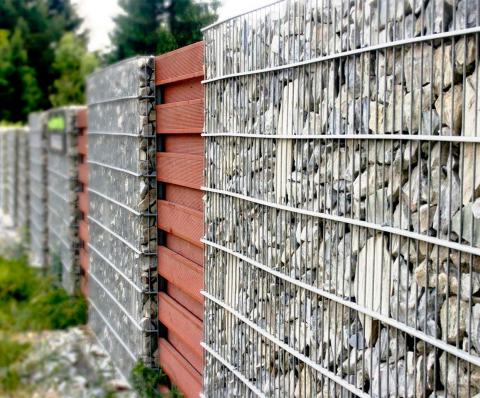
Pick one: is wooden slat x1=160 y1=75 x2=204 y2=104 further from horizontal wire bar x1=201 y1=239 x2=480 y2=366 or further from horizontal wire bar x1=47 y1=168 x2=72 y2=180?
horizontal wire bar x1=47 y1=168 x2=72 y2=180

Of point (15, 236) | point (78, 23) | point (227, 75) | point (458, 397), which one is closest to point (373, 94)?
point (458, 397)

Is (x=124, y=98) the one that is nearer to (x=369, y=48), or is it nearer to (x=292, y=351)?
(x=292, y=351)

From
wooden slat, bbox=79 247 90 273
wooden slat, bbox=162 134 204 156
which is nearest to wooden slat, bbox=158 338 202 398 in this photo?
wooden slat, bbox=162 134 204 156

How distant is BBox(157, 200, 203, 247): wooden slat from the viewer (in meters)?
4.98

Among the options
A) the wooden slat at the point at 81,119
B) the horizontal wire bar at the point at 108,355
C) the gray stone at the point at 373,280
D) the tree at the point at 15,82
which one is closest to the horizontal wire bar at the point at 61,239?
the wooden slat at the point at 81,119

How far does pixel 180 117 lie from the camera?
17.7 ft

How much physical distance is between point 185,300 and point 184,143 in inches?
36.6


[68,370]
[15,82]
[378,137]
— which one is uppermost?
[15,82]

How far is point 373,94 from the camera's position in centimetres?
288

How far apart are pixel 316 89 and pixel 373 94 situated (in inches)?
17.9

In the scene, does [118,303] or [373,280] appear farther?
[118,303]

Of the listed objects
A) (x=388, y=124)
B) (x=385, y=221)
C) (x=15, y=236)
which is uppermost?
(x=388, y=124)

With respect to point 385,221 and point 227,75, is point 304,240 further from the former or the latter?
point 227,75

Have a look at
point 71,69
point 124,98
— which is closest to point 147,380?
point 124,98
